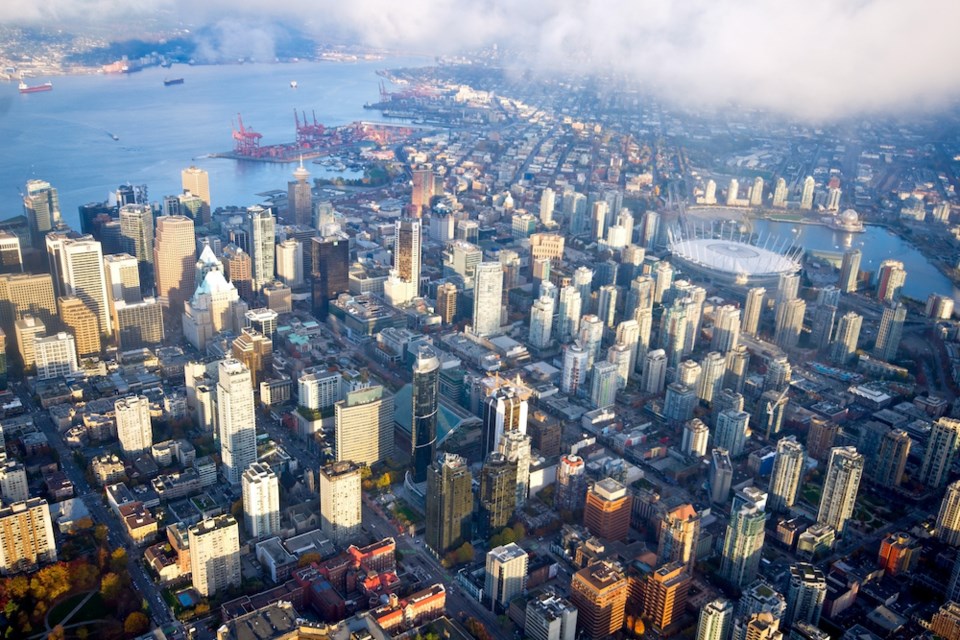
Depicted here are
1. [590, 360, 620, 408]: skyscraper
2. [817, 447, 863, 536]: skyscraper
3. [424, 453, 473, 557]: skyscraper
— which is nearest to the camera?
[424, 453, 473, 557]: skyscraper

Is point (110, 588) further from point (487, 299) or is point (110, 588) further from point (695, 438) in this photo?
point (487, 299)

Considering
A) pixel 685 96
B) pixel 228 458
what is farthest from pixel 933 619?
pixel 685 96

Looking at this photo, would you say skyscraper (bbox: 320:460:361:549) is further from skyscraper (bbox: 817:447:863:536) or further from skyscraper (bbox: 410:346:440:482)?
skyscraper (bbox: 817:447:863:536)

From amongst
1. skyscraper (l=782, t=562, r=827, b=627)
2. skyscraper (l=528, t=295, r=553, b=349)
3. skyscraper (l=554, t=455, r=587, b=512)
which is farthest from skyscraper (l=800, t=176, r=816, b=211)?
skyscraper (l=782, t=562, r=827, b=627)

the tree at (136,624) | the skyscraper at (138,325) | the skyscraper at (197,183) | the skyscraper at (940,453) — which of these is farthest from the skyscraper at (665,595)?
the skyscraper at (197,183)

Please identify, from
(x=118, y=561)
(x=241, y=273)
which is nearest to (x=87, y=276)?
(x=241, y=273)

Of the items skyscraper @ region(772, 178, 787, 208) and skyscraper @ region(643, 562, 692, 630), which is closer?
skyscraper @ region(643, 562, 692, 630)
